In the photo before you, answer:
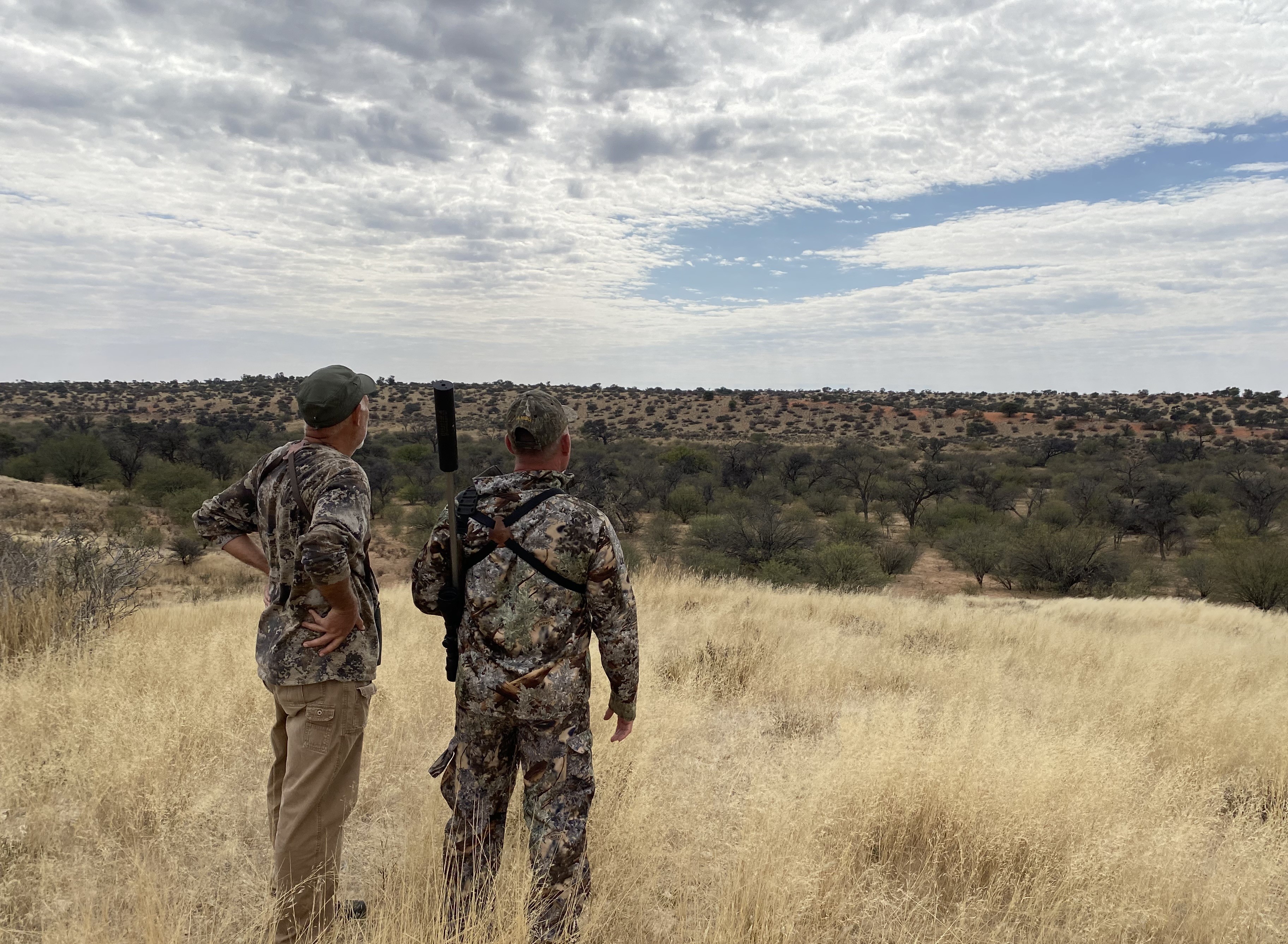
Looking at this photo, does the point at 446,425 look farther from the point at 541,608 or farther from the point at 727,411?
the point at 727,411

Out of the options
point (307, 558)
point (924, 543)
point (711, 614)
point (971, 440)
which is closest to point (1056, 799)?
point (307, 558)

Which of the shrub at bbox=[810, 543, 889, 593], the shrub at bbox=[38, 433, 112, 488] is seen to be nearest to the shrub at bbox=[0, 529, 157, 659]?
the shrub at bbox=[810, 543, 889, 593]

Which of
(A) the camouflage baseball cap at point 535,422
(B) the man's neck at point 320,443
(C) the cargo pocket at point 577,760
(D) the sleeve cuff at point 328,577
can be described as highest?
(A) the camouflage baseball cap at point 535,422

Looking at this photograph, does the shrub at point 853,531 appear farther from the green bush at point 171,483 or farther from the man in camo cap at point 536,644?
the green bush at point 171,483

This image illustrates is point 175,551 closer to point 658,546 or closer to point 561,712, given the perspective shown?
point 658,546

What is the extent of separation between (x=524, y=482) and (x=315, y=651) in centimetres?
91

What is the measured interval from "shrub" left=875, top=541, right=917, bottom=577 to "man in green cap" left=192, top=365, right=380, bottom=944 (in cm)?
2306

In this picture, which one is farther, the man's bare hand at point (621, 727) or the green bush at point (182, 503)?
the green bush at point (182, 503)

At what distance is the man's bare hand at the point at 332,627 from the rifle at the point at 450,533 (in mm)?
330

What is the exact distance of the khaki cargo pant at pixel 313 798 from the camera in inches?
99.8

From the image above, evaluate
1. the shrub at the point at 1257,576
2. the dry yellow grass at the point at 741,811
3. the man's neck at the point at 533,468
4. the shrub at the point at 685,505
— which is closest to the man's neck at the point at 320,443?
the man's neck at the point at 533,468

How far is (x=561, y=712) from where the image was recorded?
8.55 feet

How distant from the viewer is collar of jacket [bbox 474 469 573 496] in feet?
8.70

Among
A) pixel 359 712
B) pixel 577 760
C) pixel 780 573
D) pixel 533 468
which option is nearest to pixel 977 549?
pixel 780 573
